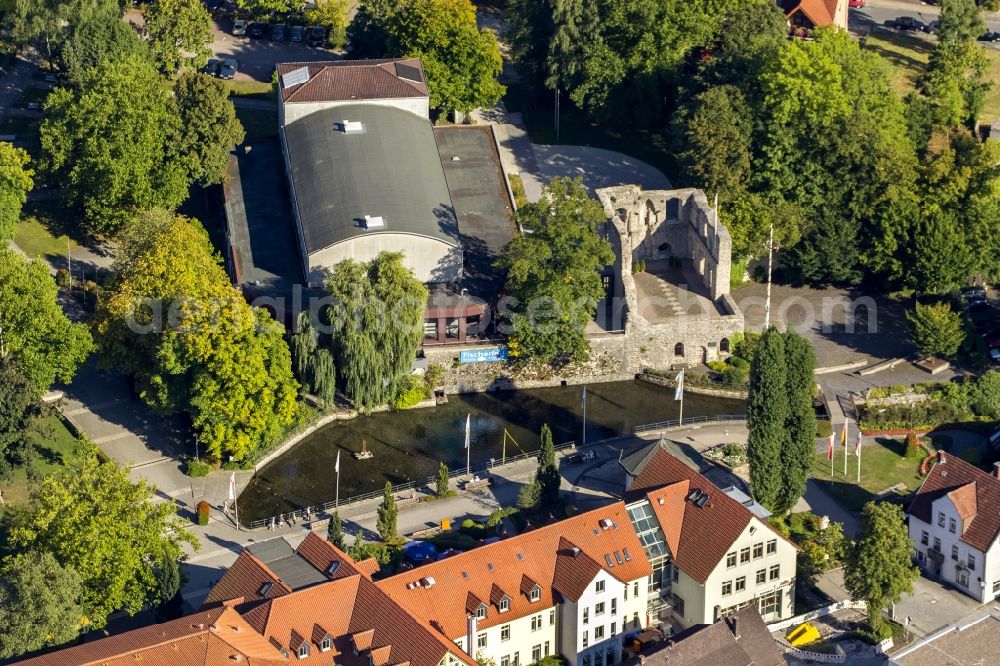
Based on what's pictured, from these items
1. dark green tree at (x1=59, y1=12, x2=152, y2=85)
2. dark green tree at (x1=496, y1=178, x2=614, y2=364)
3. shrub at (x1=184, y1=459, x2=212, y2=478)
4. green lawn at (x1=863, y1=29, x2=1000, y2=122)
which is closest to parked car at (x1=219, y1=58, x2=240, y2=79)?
dark green tree at (x1=59, y1=12, x2=152, y2=85)

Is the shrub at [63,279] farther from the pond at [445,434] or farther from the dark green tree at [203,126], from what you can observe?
the pond at [445,434]

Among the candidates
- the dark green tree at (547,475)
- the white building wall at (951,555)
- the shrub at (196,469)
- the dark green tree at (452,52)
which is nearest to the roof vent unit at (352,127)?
the dark green tree at (452,52)

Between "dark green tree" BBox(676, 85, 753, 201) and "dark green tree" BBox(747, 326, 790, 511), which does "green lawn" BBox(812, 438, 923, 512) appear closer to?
"dark green tree" BBox(747, 326, 790, 511)

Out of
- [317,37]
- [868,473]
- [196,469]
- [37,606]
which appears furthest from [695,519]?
[317,37]

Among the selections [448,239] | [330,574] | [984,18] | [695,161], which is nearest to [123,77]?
[448,239]

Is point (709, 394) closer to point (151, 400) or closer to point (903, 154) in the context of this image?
point (903, 154)

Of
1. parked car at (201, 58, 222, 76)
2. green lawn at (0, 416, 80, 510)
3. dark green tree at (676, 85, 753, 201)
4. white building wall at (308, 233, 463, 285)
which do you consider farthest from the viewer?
parked car at (201, 58, 222, 76)
